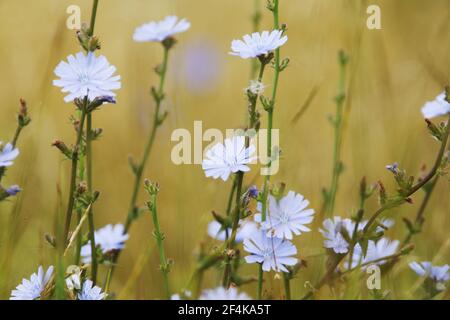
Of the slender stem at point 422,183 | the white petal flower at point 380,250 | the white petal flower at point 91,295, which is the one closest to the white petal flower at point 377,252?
the white petal flower at point 380,250

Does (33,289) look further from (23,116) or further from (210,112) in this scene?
(210,112)

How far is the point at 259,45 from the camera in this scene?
96cm

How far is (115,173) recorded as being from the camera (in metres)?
2.20

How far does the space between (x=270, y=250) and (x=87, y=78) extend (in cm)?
33

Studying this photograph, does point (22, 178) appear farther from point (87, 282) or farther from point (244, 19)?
point (244, 19)

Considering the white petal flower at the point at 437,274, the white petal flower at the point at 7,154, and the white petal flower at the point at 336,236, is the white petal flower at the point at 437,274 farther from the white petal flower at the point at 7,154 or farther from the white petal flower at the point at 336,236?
the white petal flower at the point at 7,154

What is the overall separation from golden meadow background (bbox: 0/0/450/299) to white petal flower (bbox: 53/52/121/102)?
8.7 inches

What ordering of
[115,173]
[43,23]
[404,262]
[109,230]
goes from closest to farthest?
[109,230] < [404,262] < [115,173] < [43,23]

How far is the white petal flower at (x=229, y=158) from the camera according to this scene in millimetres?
924

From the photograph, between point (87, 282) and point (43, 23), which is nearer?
point (87, 282)

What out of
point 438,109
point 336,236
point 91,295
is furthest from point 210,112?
point 91,295

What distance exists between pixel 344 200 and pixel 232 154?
3.71 ft

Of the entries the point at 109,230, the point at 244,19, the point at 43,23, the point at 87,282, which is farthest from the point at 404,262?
the point at 43,23
